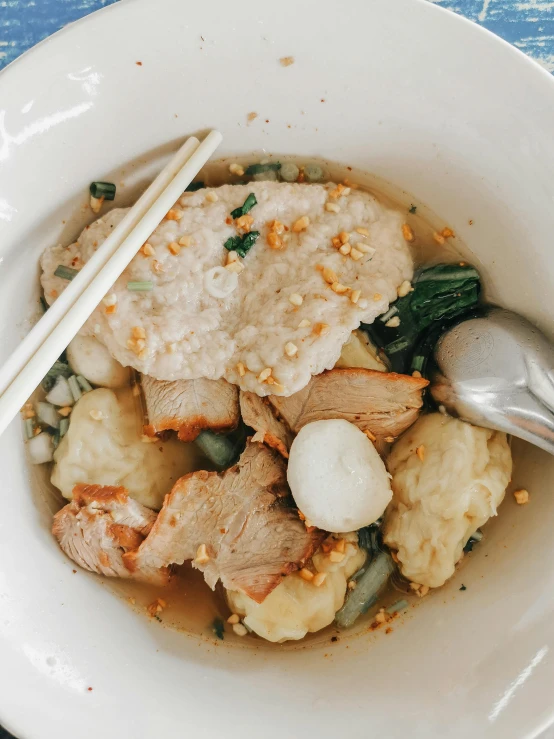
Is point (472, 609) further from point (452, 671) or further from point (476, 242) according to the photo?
point (476, 242)

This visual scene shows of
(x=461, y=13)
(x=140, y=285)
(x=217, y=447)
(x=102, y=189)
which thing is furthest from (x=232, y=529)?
(x=461, y=13)

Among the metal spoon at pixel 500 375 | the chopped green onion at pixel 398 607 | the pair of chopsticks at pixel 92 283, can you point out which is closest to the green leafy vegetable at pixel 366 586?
the chopped green onion at pixel 398 607

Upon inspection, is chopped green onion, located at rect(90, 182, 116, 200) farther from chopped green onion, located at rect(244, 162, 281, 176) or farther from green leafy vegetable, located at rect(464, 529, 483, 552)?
green leafy vegetable, located at rect(464, 529, 483, 552)

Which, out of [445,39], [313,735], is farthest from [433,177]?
[313,735]

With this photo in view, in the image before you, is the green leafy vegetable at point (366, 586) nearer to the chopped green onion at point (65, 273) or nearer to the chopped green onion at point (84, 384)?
the chopped green onion at point (84, 384)

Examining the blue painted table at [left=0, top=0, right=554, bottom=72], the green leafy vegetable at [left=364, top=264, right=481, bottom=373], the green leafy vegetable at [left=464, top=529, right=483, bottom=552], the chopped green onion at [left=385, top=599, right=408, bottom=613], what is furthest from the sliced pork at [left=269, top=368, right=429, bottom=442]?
the blue painted table at [left=0, top=0, right=554, bottom=72]

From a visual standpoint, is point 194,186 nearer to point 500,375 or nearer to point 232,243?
point 232,243
